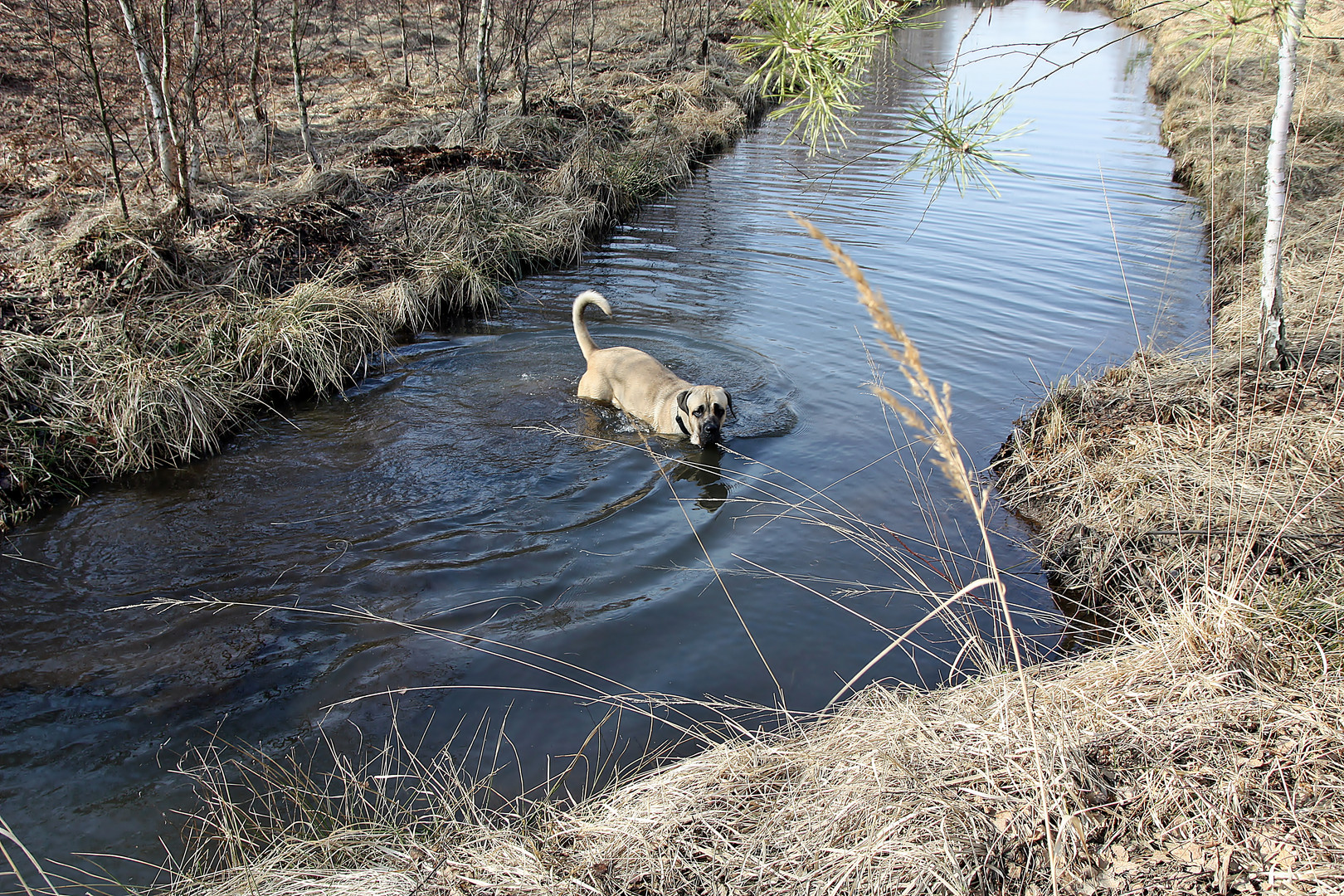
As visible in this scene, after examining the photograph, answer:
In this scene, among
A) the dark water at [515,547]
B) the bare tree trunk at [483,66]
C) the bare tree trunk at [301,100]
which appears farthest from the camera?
the bare tree trunk at [483,66]

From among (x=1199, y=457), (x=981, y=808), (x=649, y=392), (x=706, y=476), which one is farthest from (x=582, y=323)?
(x=981, y=808)

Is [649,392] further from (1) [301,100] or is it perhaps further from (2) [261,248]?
(1) [301,100]

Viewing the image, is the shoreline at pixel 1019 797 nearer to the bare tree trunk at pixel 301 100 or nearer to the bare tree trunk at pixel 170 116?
the bare tree trunk at pixel 170 116

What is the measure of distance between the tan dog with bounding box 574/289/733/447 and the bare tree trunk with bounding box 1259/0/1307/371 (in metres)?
3.44

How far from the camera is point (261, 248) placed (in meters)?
7.98

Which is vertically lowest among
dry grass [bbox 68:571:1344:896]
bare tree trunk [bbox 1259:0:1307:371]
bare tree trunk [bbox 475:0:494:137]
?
dry grass [bbox 68:571:1344:896]

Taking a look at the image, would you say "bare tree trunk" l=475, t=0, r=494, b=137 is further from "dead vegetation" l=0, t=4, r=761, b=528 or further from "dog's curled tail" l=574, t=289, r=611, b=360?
"dog's curled tail" l=574, t=289, r=611, b=360

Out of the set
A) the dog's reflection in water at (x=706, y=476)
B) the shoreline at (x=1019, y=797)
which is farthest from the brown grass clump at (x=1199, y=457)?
the dog's reflection in water at (x=706, y=476)

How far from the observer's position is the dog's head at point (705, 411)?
6008 mm

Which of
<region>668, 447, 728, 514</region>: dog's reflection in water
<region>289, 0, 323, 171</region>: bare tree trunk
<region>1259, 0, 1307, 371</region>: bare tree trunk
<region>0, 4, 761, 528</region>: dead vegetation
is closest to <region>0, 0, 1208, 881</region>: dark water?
<region>668, 447, 728, 514</region>: dog's reflection in water

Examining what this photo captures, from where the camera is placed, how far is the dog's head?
6.01m

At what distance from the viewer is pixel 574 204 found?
11.3 meters

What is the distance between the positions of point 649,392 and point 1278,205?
172 inches

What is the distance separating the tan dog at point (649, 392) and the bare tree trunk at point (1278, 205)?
3.44 m
